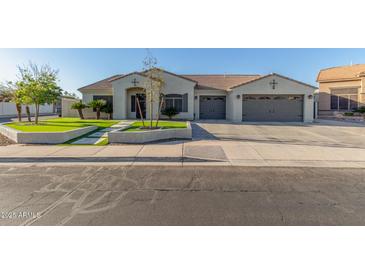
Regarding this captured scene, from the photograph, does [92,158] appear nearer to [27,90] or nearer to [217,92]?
[27,90]

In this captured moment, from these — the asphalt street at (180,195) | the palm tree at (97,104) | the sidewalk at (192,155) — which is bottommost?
the asphalt street at (180,195)

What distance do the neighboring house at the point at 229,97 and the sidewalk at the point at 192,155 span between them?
12094mm

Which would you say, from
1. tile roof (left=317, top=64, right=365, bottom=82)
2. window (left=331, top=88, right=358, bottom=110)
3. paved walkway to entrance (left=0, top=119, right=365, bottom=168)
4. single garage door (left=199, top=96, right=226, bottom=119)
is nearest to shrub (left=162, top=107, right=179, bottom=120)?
single garage door (left=199, top=96, right=226, bottom=119)

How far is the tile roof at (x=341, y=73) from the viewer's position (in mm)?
27922

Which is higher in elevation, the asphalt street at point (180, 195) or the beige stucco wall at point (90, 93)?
the beige stucco wall at point (90, 93)

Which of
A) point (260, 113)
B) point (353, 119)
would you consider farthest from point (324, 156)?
point (353, 119)

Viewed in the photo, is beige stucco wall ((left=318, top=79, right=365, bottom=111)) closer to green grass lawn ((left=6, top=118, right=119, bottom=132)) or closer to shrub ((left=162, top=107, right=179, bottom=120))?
shrub ((left=162, top=107, right=179, bottom=120))

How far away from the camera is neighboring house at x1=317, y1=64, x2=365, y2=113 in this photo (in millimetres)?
27141

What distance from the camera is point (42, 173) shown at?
6.40 metres

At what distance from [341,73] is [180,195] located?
108 feet

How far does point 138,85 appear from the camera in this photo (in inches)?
841

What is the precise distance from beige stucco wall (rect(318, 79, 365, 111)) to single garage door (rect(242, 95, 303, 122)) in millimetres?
10487

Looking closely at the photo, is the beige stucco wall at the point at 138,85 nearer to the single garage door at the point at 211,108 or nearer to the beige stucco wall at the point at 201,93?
the beige stucco wall at the point at 201,93

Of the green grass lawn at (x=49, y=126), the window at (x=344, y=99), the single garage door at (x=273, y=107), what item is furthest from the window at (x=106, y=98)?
the window at (x=344, y=99)
